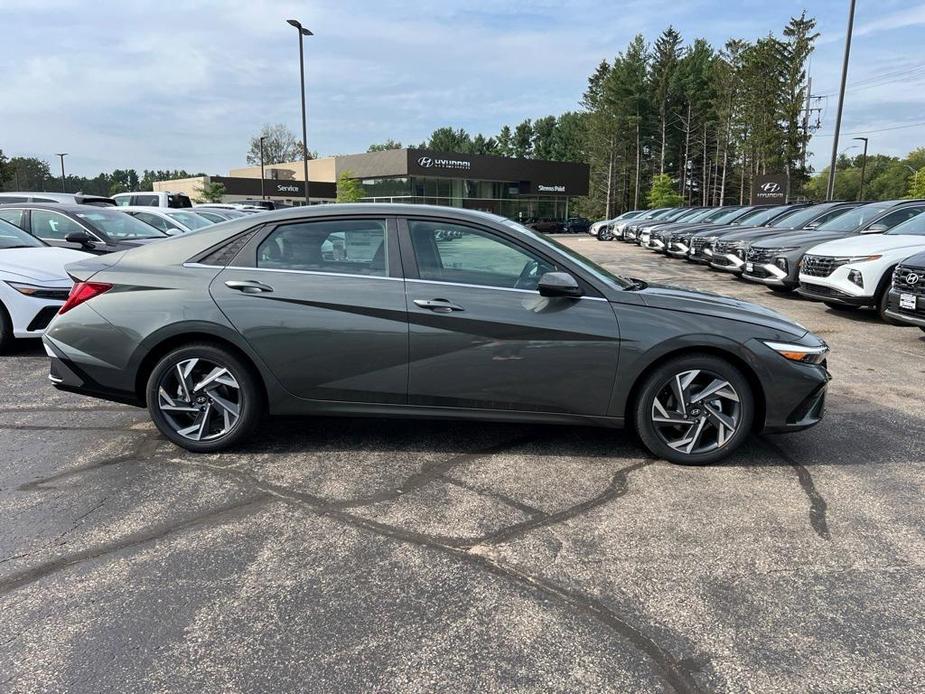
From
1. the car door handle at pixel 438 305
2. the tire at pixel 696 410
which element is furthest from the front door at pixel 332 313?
the tire at pixel 696 410

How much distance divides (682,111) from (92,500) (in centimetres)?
7128

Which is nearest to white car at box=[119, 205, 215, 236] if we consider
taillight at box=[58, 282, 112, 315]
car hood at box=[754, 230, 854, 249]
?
taillight at box=[58, 282, 112, 315]

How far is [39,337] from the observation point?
22.7ft

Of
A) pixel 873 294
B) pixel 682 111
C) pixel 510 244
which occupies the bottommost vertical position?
pixel 873 294

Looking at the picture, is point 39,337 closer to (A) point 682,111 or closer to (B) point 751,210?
(B) point 751,210

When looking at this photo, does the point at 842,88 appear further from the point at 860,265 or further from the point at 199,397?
the point at 199,397

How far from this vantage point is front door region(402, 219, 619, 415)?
379 centimetres

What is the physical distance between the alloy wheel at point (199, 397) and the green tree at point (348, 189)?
163 feet

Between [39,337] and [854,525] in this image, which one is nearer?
[854,525]

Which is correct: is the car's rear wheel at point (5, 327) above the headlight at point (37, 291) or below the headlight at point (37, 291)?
below

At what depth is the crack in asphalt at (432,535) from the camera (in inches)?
95.3

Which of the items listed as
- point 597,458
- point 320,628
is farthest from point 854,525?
point 320,628

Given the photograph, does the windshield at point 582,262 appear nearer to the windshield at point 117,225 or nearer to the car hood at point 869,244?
the car hood at point 869,244

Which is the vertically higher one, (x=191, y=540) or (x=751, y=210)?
(x=751, y=210)
